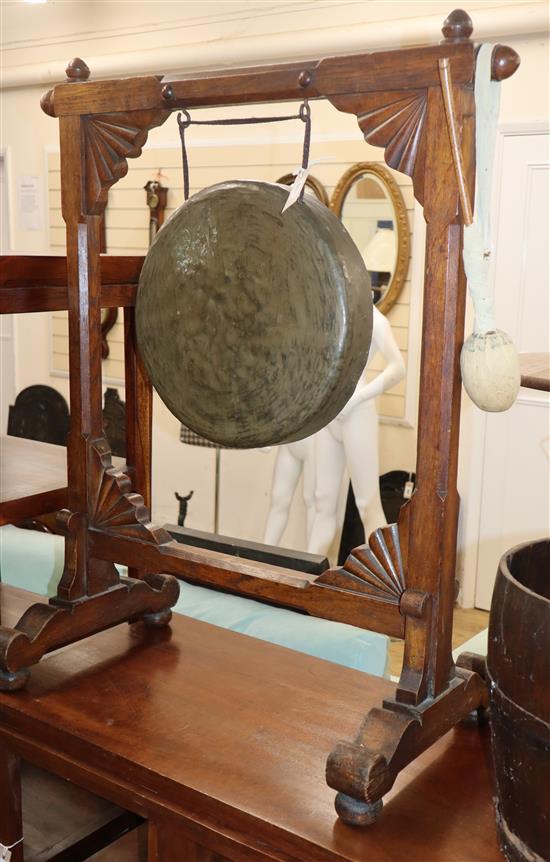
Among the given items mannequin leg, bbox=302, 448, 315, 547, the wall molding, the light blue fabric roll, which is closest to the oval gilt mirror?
the wall molding

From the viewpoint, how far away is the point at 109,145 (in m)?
1.33

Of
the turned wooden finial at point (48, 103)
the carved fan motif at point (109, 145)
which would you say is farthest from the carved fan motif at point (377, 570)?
the turned wooden finial at point (48, 103)

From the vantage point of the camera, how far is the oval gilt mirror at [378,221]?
3.93m

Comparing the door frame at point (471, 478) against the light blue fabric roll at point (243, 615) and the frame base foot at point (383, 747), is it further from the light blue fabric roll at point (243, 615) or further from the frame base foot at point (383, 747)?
the frame base foot at point (383, 747)

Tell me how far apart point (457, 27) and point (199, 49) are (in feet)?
11.3

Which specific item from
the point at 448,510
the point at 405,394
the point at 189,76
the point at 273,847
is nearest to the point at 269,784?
the point at 273,847

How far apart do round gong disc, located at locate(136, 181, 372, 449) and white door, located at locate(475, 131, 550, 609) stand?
252 cm

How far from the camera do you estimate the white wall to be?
3.53m

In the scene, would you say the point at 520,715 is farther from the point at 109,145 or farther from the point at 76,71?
the point at 76,71

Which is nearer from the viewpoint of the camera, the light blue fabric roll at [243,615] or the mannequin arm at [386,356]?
the light blue fabric roll at [243,615]

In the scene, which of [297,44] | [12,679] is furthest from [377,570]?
[297,44]

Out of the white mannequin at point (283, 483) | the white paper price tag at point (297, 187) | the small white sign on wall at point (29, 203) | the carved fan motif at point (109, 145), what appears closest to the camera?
the white paper price tag at point (297, 187)

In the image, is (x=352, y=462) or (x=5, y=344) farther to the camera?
(x=5, y=344)

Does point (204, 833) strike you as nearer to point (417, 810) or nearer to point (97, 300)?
point (417, 810)
